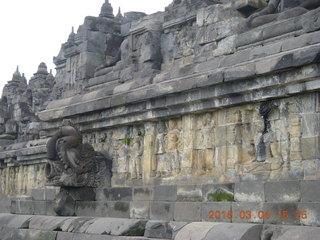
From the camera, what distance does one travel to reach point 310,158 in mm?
9500

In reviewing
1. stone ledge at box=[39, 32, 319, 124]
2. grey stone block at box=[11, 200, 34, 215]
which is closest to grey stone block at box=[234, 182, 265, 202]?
stone ledge at box=[39, 32, 319, 124]

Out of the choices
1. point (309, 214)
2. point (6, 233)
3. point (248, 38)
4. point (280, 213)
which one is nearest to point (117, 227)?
point (280, 213)

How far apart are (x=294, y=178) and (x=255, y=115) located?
1447mm

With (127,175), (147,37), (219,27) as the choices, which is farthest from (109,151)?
(219,27)

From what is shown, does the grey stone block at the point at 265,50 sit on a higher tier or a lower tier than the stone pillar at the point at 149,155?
higher

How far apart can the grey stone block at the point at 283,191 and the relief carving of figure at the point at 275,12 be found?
3.12 metres

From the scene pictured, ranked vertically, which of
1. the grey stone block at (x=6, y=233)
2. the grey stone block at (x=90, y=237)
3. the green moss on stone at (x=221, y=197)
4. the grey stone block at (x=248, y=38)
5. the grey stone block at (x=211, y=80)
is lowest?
the grey stone block at (x=6, y=233)

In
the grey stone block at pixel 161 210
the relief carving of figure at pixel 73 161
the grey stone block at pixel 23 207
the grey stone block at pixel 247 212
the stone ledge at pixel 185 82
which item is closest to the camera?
the stone ledge at pixel 185 82

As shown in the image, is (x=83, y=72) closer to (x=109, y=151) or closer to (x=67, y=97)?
(x=67, y=97)

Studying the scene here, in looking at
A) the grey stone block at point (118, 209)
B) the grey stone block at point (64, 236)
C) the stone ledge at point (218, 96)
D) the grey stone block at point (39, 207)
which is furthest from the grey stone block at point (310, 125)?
the grey stone block at point (39, 207)

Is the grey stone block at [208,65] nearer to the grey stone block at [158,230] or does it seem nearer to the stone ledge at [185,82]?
the stone ledge at [185,82]

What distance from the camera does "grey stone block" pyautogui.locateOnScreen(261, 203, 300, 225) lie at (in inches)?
362

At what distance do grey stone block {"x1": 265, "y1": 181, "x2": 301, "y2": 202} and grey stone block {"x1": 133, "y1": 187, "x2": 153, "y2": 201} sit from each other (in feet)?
10.3

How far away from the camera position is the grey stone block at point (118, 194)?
1291 cm
